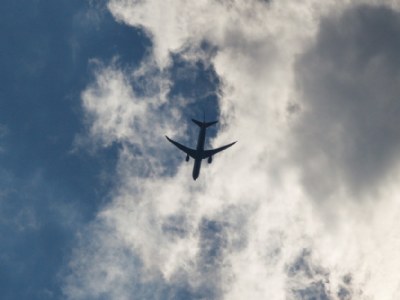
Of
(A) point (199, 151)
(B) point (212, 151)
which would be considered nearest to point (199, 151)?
(A) point (199, 151)

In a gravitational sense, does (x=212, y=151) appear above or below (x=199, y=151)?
above

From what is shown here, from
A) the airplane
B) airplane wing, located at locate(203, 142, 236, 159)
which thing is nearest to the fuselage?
the airplane

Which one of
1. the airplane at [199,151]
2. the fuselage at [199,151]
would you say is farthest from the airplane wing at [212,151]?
the fuselage at [199,151]

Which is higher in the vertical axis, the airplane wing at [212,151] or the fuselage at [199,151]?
the airplane wing at [212,151]

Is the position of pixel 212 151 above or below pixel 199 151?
above

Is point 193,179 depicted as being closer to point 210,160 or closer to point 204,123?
point 210,160

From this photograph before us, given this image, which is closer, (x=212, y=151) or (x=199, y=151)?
(x=199, y=151)

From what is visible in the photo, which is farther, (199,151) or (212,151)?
(212,151)

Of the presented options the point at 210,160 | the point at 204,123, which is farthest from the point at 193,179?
the point at 204,123

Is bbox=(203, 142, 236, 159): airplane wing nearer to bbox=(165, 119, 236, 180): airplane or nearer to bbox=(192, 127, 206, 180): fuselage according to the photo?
bbox=(165, 119, 236, 180): airplane

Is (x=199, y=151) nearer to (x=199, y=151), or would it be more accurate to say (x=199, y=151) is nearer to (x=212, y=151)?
(x=199, y=151)

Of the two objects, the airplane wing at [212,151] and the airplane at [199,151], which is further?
the airplane wing at [212,151]

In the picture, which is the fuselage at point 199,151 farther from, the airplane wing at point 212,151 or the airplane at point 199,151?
the airplane wing at point 212,151

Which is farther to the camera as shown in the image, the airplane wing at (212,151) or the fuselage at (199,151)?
the airplane wing at (212,151)
